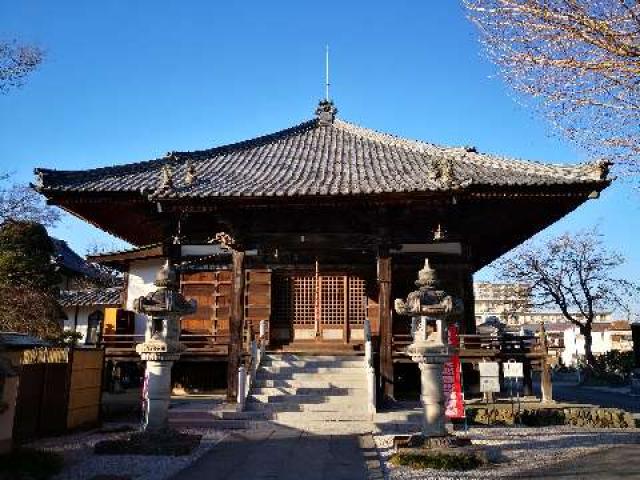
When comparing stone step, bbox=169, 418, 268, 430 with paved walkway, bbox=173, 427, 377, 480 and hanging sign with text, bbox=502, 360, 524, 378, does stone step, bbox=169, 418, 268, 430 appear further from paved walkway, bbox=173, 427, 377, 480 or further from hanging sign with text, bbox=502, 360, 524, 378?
hanging sign with text, bbox=502, 360, 524, 378

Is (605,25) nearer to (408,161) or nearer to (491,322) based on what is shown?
(408,161)

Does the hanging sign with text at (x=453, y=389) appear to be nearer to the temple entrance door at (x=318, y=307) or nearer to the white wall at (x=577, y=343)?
the temple entrance door at (x=318, y=307)

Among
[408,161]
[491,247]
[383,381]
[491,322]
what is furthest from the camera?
[491,322]

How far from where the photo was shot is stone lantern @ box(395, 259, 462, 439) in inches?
372

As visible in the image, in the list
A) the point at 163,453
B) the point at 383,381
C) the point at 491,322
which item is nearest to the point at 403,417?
the point at 383,381

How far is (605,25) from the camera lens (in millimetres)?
6137

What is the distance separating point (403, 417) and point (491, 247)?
9.91m

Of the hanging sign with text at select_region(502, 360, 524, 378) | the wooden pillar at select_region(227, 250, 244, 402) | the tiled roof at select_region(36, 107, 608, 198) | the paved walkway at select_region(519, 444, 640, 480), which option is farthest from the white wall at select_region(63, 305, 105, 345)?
the paved walkway at select_region(519, 444, 640, 480)

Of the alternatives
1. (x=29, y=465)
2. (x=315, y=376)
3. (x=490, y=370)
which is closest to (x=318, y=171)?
(x=315, y=376)

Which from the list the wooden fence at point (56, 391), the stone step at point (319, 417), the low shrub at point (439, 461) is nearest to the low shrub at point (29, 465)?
the wooden fence at point (56, 391)

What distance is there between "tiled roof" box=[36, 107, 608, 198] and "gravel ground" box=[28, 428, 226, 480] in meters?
6.30

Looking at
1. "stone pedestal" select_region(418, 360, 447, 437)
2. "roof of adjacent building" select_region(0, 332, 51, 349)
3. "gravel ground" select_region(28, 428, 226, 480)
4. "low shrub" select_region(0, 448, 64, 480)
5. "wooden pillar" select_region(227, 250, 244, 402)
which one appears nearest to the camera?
"low shrub" select_region(0, 448, 64, 480)

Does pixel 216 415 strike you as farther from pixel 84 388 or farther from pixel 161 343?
pixel 84 388

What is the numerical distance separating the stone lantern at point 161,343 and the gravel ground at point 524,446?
170 inches
